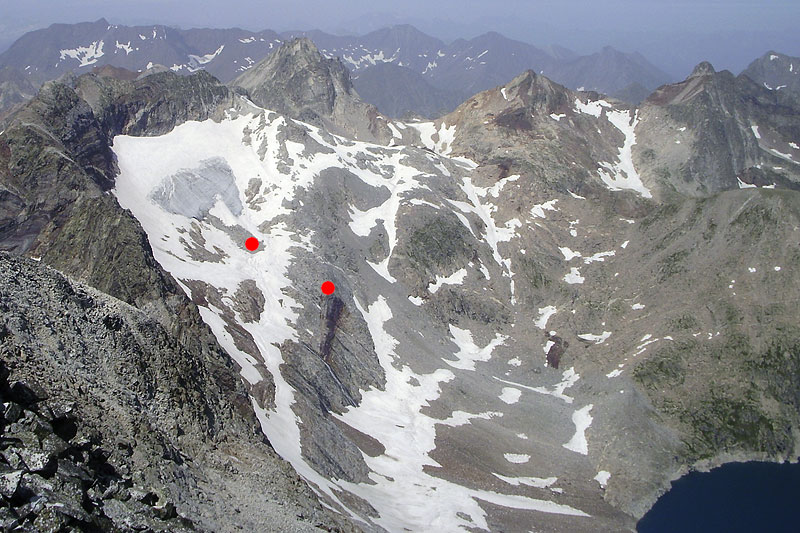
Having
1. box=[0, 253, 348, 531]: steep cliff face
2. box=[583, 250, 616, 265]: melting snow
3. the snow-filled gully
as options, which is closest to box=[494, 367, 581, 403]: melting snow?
the snow-filled gully

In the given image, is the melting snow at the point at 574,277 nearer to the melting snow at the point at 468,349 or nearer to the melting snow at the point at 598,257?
the melting snow at the point at 598,257

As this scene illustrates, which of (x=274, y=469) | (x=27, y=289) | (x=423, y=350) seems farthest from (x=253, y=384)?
(x=423, y=350)

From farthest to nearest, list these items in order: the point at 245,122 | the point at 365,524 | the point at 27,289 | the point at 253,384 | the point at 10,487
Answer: the point at 245,122
the point at 253,384
the point at 365,524
the point at 27,289
the point at 10,487

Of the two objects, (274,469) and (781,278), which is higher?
(781,278)

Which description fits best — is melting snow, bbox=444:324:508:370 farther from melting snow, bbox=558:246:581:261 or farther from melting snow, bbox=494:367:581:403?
melting snow, bbox=558:246:581:261

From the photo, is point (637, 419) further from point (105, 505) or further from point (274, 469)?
point (105, 505)

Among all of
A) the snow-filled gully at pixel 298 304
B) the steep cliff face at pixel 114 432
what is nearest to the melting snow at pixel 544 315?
the snow-filled gully at pixel 298 304

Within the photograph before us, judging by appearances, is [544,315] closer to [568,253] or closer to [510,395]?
[568,253]
